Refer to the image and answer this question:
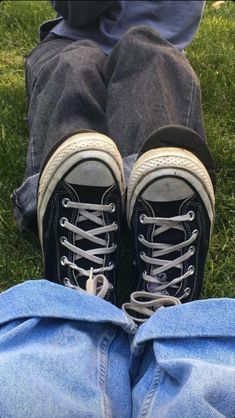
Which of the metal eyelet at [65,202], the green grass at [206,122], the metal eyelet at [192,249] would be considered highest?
the metal eyelet at [65,202]

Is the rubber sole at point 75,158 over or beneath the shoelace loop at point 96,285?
over

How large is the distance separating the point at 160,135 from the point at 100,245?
0.23 meters

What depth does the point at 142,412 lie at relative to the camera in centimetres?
91

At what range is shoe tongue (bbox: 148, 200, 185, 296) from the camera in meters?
1.24

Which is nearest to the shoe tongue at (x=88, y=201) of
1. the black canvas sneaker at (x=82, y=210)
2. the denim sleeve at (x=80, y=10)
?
the black canvas sneaker at (x=82, y=210)

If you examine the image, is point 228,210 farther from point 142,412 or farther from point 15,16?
point 15,16

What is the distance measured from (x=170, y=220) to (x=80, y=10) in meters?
0.69

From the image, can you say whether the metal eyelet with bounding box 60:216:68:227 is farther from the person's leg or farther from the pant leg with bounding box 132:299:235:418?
the pant leg with bounding box 132:299:235:418

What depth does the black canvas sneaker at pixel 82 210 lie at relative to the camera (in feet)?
4.09

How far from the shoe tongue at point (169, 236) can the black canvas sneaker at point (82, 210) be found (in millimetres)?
84

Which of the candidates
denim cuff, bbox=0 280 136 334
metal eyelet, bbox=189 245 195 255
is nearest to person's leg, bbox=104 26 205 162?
metal eyelet, bbox=189 245 195 255

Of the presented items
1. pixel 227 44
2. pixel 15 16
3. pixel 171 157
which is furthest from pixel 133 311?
pixel 15 16

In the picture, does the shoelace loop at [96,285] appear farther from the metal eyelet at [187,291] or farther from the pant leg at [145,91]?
the pant leg at [145,91]

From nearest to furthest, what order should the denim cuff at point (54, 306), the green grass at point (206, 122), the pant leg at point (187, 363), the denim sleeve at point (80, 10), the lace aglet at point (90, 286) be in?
the pant leg at point (187, 363)
the denim cuff at point (54, 306)
the lace aglet at point (90, 286)
the green grass at point (206, 122)
the denim sleeve at point (80, 10)
